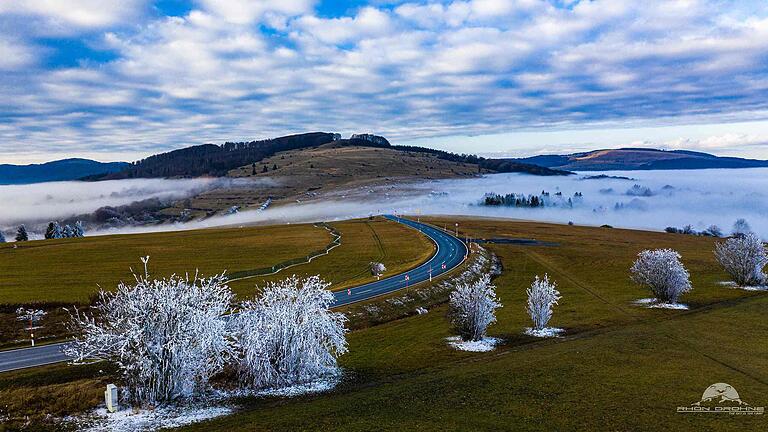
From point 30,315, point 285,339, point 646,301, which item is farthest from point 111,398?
point 646,301

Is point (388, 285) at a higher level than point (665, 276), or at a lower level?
lower

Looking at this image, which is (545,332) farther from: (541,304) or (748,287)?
(748,287)

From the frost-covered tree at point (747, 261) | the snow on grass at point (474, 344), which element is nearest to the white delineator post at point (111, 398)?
the snow on grass at point (474, 344)

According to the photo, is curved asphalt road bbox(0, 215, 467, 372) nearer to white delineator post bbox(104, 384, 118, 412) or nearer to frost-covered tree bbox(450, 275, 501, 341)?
white delineator post bbox(104, 384, 118, 412)

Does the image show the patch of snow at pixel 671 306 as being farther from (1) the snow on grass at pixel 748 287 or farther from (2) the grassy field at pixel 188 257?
(2) the grassy field at pixel 188 257

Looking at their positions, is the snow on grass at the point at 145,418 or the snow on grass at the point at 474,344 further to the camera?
the snow on grass at the point at 474,344

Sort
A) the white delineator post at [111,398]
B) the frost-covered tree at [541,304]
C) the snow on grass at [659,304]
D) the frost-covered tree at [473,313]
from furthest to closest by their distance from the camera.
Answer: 1. the snow on grass at [659,304]
2. the frost-covered tree at [541,304]
3. the frost-covered tree at [473,313]
4. the white delineator post at [111,398]
